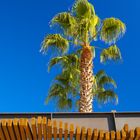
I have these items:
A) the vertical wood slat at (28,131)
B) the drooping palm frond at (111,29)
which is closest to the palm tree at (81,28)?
the drooping palm frond at (111,29)

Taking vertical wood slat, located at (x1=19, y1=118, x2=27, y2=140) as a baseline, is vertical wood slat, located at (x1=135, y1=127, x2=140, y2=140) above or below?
below

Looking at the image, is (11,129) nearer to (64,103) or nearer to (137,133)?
(137,133)

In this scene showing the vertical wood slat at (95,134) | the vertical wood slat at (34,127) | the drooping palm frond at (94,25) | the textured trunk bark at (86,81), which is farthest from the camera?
the drooping palm frond at (94,25)

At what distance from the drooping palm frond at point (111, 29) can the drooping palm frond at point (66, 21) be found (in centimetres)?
171

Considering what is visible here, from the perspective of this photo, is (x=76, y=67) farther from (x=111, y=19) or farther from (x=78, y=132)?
(x=78, y=132)

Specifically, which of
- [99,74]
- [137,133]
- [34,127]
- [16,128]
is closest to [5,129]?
[16,128]

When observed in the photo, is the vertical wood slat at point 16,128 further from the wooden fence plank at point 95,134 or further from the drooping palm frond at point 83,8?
the drooping palm frond at point 83,8

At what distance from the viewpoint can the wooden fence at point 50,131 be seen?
8.38 metres

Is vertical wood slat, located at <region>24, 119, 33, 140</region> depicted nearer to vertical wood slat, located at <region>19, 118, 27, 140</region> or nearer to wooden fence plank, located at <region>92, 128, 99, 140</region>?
vertical wood slat, located at <region>19, 118, 27, 140</region>

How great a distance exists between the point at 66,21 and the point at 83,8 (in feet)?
4.00

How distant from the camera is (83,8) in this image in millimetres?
21922

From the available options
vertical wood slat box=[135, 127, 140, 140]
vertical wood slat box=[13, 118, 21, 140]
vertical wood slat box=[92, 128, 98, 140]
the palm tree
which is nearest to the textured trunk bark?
the palm tree

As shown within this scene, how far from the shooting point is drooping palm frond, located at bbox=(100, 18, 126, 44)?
21719 millimetres

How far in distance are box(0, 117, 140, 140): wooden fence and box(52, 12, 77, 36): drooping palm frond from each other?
13.0 metres
